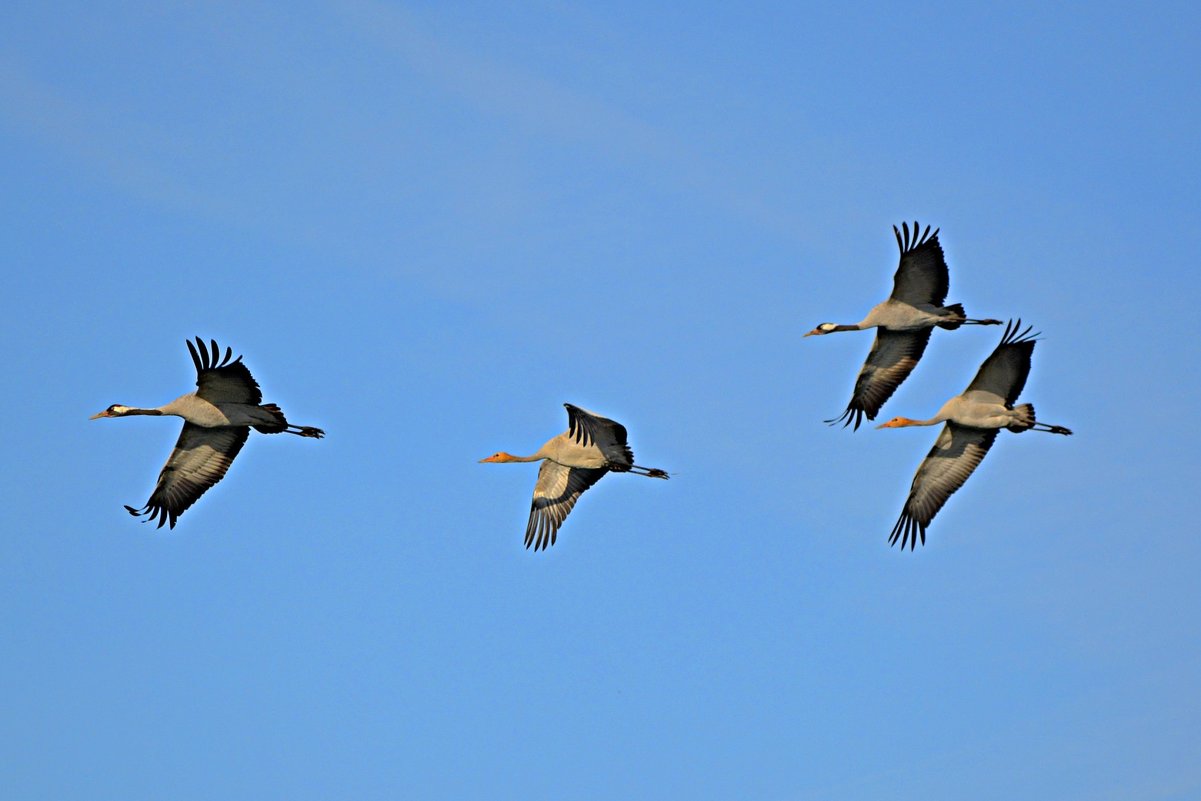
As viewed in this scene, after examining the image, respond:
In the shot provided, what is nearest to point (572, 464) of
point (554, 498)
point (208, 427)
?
point (554, 498)

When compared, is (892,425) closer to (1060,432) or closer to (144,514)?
(1060,432)

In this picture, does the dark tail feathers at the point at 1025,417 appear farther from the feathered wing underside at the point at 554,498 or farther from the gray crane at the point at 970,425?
the feathered wing underside at the point at 554,498

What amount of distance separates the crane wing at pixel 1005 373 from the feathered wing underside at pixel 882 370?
6.41 feet

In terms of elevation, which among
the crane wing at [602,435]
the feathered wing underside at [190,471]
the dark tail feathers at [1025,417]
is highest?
the dark tail feathers at [1025,417]

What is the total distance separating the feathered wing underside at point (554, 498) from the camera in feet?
120

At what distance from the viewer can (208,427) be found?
33.8 meters

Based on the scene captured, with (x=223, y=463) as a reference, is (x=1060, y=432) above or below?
above

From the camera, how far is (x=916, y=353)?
36.2 m

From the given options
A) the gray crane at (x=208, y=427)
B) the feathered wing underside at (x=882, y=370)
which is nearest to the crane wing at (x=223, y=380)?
the gray crane at (x=208, y=427)

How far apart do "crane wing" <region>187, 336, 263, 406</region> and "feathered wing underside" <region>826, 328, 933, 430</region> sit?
9764 mm

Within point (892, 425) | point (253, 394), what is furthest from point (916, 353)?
point (253, 394)

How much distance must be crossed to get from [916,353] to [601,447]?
18.3 feet

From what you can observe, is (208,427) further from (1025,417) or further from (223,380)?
(1025,417)

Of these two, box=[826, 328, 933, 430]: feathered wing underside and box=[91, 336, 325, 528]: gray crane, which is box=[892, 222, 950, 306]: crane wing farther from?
box=[91, 336, 325, 528]: gray crane
